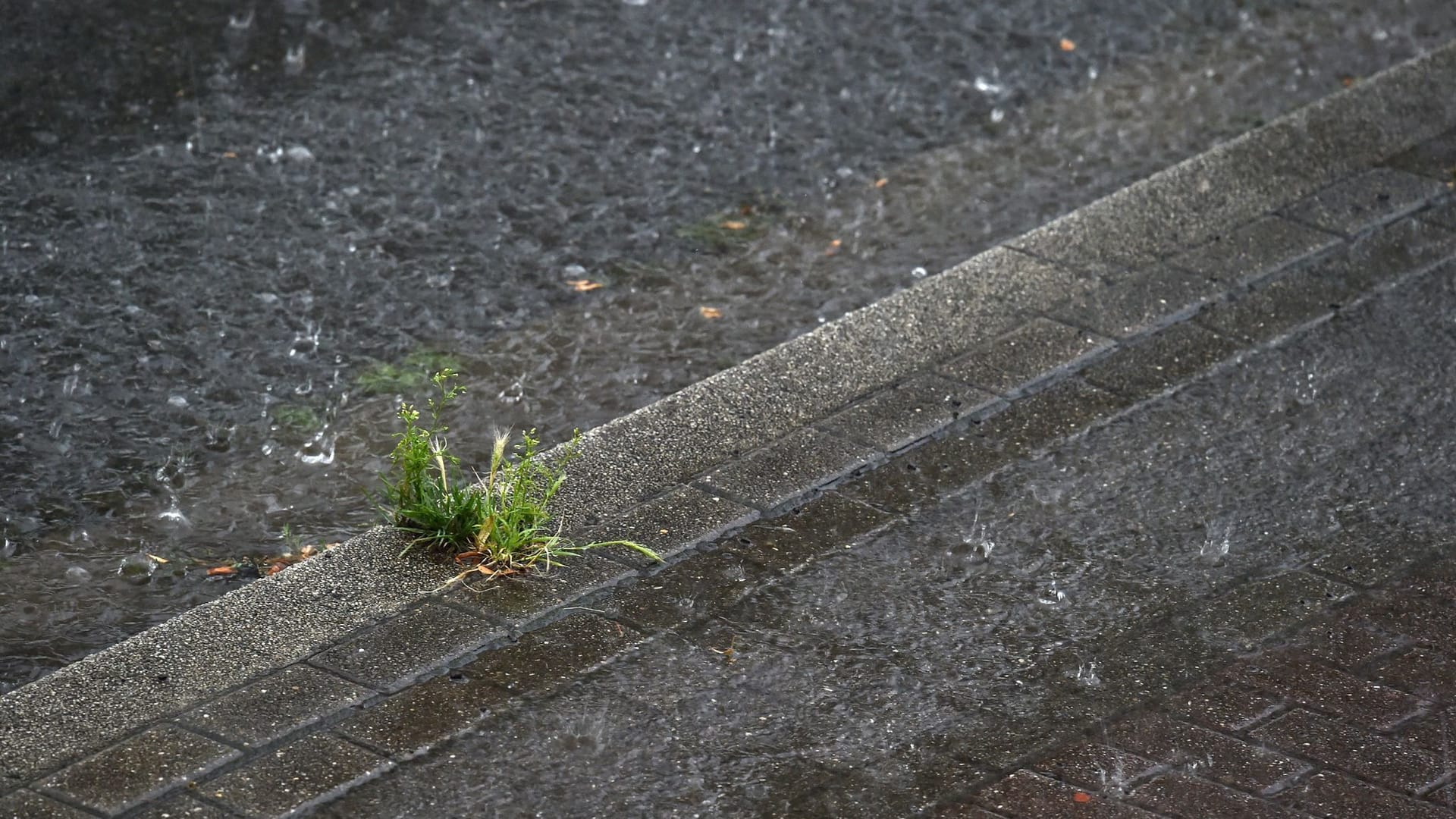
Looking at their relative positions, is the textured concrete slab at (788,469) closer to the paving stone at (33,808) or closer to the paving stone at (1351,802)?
the paving stone at (1351,802)

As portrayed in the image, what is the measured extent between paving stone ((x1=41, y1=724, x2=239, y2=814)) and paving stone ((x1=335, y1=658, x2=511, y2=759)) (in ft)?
0.88

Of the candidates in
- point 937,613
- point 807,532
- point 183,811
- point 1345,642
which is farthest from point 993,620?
point 183,811

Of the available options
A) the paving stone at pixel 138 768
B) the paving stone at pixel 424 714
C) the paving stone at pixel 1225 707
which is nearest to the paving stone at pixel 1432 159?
the paving stone at pixel 1225 707

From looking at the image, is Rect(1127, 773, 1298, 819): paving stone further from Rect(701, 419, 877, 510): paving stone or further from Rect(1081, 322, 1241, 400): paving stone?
Rect(1081, 322, 1241, 400): paving stone

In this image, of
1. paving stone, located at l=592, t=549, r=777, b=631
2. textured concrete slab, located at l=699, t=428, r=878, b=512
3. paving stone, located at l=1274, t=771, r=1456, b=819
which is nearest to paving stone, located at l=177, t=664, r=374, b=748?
paving stone, located at l=592, t=549, r=777, b=631

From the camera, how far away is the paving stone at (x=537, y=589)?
418 cm

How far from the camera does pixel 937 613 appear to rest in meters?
4.28

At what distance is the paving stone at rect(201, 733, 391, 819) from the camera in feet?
11.8

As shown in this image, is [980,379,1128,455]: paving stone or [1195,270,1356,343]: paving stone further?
[1195,270,1356,343]: paving stone

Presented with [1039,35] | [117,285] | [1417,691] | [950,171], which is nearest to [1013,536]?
[1417,691]

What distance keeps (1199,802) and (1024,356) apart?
6.09 ft

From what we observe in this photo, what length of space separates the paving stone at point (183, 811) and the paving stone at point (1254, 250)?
11.2ft

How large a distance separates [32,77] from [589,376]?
9.63ft

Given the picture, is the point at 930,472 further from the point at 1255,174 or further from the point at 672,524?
the point at 1255,174
